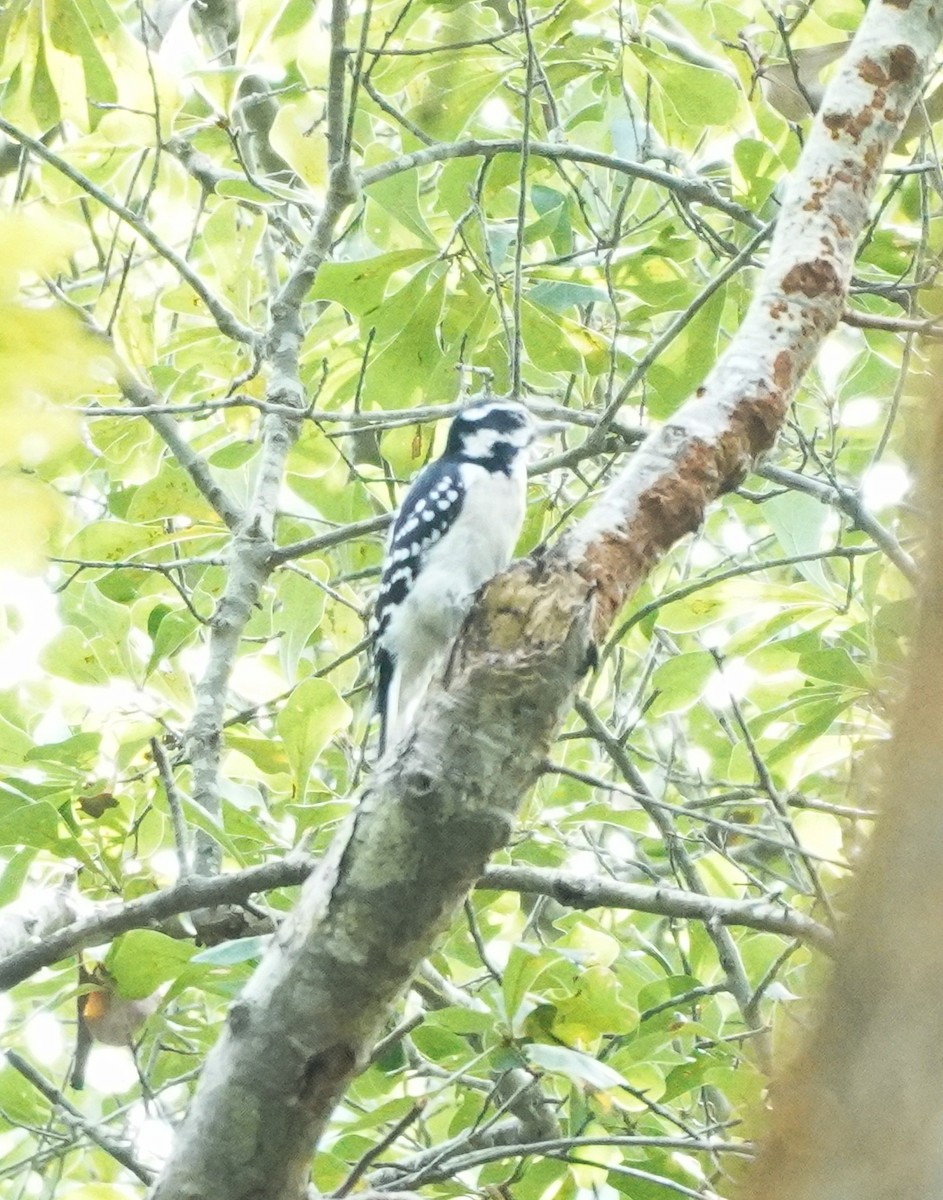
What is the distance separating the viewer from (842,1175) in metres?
0.52

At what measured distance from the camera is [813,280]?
2.09 m

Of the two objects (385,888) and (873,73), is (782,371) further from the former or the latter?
(385,888)

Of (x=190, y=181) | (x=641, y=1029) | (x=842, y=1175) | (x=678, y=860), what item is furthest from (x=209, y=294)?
(x=842, y=1175)

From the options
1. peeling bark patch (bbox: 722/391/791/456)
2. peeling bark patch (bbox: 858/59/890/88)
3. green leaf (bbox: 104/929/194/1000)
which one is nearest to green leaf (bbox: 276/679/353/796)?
green leaf (bbox: 104/929/194/1000)

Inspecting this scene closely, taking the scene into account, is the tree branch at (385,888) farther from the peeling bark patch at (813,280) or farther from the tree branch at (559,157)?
the tree branch at (559,157)

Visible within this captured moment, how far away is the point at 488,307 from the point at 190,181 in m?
1.03

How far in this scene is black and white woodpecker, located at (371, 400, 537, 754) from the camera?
4078 millimetres

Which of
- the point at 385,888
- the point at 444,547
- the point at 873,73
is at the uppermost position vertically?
the point at 444,547

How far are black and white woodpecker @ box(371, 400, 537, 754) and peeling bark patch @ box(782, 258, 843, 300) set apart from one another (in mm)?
1941

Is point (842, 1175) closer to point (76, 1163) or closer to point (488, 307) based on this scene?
point (488, 307)

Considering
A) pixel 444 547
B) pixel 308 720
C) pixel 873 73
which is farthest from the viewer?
pixel 444 547

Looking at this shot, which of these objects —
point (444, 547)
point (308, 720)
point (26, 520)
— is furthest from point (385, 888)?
point (444, 547)

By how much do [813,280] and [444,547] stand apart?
2194 mm

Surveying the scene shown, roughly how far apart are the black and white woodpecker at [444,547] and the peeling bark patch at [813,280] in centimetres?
194
